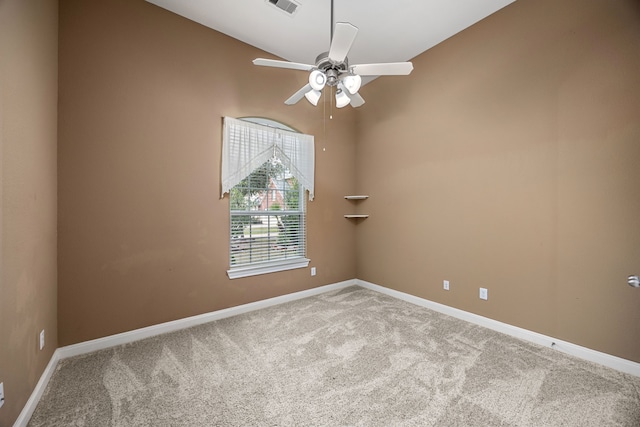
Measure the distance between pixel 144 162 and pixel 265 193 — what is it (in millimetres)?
1318

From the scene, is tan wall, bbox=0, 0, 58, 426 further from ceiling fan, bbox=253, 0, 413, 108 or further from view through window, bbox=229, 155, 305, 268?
view through window, bbox=229, 155, 305, 268

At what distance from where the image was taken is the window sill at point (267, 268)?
3.06 meters

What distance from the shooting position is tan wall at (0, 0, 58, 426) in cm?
133

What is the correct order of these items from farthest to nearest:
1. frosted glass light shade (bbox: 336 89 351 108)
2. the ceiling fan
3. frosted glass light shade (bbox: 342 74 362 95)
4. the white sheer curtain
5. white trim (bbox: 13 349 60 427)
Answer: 1. the white sheer curtain
2. frosted glass light shade (bbox: 336 89 351 108)
3. frosted glass light shade (bbox: 342 74 362 95)
4. the ceiling fan
5. white trim (bbox: 13 349 60 427)

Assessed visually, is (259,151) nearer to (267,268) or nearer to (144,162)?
(144,162)

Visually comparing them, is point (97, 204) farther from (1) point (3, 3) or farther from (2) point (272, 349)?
(2) point (272, 349)

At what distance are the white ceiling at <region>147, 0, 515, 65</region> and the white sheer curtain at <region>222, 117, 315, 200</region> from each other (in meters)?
1.00

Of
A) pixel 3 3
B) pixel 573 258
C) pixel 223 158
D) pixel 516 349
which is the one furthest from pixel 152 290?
pixel 573 258

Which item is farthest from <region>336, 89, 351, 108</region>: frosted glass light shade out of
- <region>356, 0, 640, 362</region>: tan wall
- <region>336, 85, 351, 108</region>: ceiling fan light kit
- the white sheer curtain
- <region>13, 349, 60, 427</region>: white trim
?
<region>13, 349, 60, 427</region>: white trim

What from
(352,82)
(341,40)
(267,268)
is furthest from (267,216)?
(341,40)

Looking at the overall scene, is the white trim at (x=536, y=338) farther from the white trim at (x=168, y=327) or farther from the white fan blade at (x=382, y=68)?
the white fan blade at (x=382, y=68)

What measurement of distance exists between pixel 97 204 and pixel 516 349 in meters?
3.91

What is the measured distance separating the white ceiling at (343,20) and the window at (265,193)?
3.26ft

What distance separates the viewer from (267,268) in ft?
10.9
